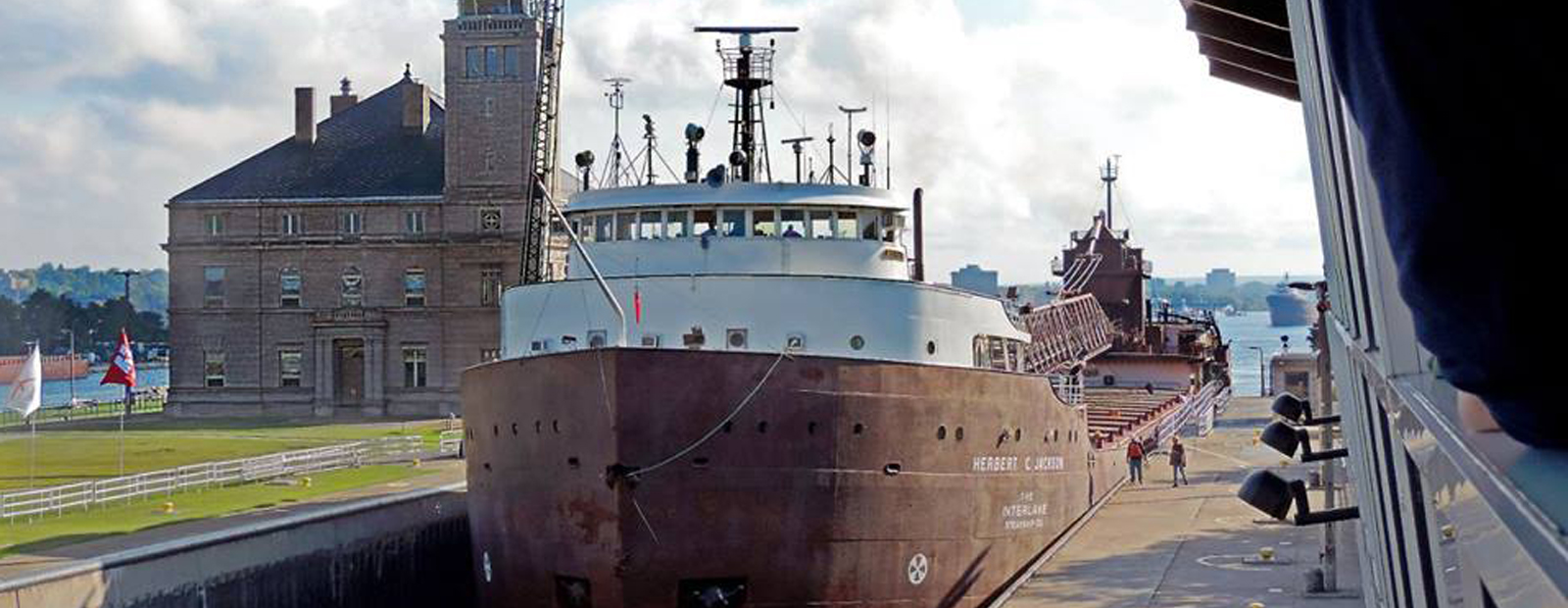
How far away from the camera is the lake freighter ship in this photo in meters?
16.3

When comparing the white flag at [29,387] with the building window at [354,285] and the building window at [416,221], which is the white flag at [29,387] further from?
the building window at [354,285]

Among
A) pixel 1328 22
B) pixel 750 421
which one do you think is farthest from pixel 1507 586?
pixel 750 421

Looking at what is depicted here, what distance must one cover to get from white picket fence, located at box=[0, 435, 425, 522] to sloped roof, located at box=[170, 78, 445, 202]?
19.9 metres

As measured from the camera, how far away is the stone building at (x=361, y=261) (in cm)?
6056

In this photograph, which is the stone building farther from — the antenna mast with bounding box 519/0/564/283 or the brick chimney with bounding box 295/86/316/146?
the antenna mast with bounding box 519/0/564/283

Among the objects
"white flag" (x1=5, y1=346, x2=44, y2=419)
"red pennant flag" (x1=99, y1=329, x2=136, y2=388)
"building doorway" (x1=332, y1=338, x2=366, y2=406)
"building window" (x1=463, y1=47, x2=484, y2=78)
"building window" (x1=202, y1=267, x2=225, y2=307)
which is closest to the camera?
A: "white flag" (x1=5, y1=346, x2=44, y2=419)

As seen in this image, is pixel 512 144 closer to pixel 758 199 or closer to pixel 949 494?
pixel 758 199

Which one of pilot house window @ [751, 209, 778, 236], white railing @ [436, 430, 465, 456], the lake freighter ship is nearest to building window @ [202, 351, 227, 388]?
white railing @ [436, 430, 465, 456]

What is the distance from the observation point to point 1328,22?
1898 mm

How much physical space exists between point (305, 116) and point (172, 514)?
4035 cm

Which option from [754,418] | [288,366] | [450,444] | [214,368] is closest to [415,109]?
[288,366]

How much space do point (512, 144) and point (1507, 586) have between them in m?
59.8

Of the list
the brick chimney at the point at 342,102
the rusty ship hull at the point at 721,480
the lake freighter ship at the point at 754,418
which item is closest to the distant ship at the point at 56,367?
the brick chimney at the point at 342,102

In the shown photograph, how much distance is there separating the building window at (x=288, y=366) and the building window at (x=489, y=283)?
735 centimetres
